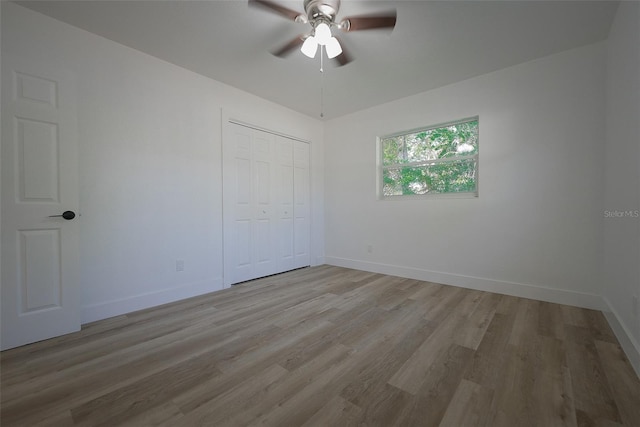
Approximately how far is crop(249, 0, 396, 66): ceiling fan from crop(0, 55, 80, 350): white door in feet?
6.00

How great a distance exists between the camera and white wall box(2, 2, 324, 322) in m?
2.28

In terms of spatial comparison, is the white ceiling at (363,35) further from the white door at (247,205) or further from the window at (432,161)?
the white door at (247,205)

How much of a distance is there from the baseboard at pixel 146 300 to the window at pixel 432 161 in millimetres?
2840

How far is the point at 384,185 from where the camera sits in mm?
4023

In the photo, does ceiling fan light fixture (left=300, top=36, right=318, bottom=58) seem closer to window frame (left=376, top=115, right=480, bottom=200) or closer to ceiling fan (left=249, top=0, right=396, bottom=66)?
ceiling fan (left=249, top=0, right=396, bottom=66)

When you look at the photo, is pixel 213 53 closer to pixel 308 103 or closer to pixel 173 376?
pixel 308 103

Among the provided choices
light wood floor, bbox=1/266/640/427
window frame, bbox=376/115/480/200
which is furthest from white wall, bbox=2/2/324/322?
window frame, bbox=376/115/480/200

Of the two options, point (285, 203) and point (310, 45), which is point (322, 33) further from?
point (285, 203)

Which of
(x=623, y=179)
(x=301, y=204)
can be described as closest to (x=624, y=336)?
(x=623, y=179)

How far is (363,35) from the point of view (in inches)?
90.0

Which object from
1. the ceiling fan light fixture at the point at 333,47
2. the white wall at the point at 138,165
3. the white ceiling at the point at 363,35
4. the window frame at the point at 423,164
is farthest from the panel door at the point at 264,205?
the ceiling fan light fixture at the point at 333,47

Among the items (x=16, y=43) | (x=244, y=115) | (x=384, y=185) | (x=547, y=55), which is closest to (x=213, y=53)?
(x=244, y=115)

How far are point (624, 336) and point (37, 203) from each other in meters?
4.48

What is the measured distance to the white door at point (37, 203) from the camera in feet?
6.15
